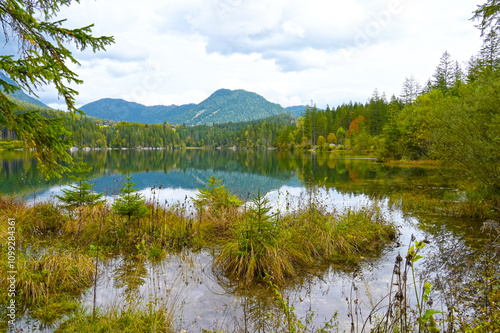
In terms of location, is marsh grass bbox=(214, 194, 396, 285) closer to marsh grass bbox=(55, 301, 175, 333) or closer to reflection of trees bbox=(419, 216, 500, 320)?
reflection of trees bbox=(419, 216, 500, 320)

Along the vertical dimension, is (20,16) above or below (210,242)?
above

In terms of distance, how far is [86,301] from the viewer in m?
4.96

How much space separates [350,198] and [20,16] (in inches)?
Result: 677

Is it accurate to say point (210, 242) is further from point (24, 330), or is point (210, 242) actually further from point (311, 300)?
point (24, 330)

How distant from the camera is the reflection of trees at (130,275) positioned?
5.54 meters

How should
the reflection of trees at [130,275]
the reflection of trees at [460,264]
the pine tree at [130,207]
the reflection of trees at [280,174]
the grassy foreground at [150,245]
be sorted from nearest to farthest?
the grassy foreground at [150,245]
the reflection of trees at [460,264]
the reflection of trees at [130,275]
the pine tree at [130,207]
the reflection of trees at [280,174]

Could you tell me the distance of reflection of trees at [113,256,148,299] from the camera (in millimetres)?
5536

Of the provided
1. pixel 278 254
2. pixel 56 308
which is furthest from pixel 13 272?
pixel 278 254

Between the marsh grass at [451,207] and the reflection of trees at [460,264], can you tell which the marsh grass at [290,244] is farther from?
the marsh grass at [451,207]

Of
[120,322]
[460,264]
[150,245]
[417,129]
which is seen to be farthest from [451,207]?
[417,129]

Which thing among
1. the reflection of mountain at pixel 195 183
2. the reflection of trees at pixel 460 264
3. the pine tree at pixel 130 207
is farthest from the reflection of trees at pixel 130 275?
the reflection of mountain at pixel 195 183

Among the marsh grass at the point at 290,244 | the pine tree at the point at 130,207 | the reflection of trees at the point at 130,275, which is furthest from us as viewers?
the pine tree at the point at 130,207

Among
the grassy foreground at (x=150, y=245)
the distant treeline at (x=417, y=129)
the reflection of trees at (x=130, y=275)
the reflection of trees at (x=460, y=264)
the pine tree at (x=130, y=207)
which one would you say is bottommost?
the reflection of trees at (x=460, y=264)

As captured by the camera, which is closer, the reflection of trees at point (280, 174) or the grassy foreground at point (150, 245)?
the grassy foreground at point (150, 245)
